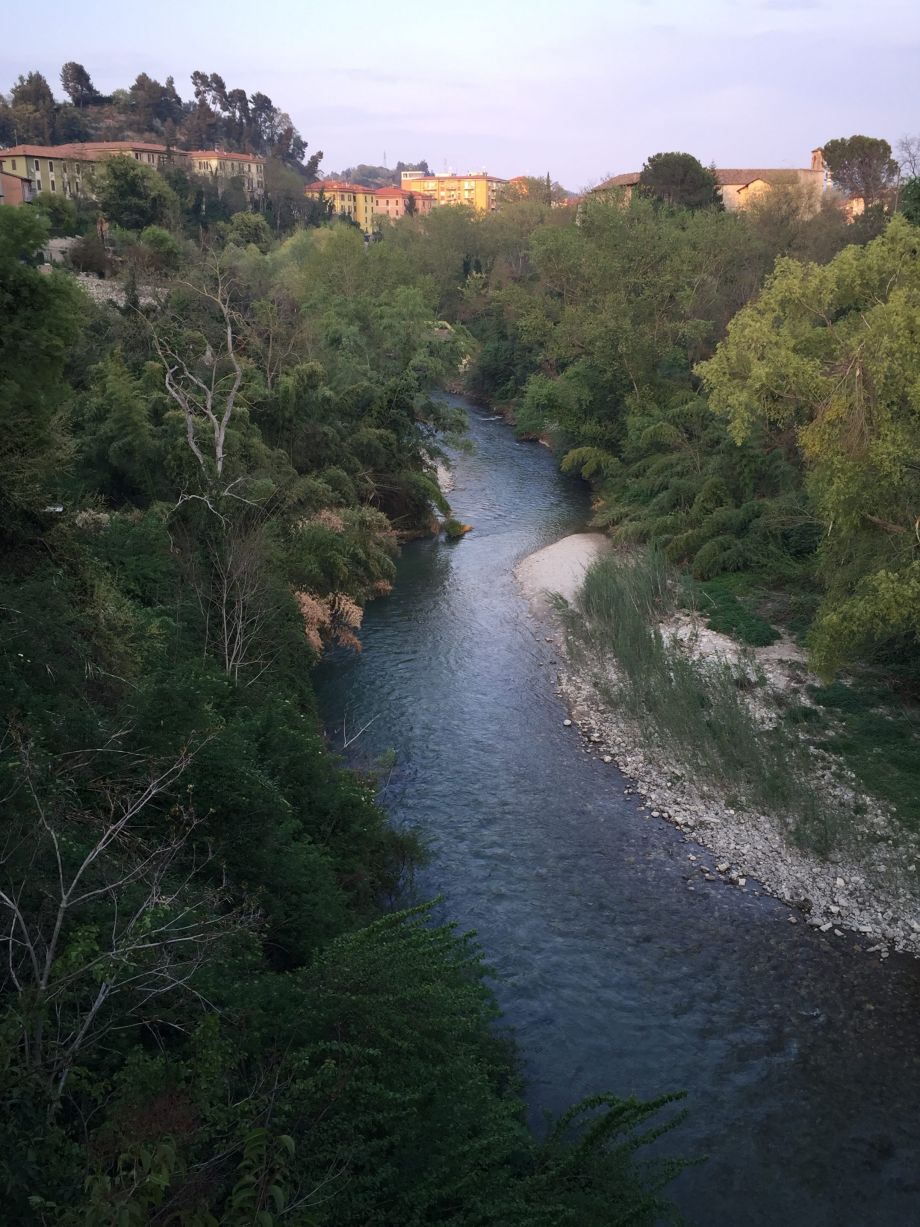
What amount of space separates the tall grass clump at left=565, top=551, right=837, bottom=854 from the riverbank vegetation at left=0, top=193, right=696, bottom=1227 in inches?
221

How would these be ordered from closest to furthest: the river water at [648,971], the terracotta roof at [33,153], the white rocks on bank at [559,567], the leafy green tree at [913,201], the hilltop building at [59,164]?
the river water at [648,971] → the white rocks on bank at [559,567] → the leafy green tree at [913,201] → the hilltop building at [59,164] → the terracotta roof at [33,153]

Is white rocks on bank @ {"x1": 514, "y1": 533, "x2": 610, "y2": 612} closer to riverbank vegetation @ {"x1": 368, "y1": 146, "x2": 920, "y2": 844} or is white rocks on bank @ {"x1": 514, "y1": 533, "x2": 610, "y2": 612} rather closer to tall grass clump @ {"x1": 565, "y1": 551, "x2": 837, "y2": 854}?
riverbank vegetation @ {"x1": 368, "y1": 146, "x2": 920, "y2": 844}

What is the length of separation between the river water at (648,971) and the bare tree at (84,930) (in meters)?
4.75

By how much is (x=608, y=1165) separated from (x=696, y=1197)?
1811 mm

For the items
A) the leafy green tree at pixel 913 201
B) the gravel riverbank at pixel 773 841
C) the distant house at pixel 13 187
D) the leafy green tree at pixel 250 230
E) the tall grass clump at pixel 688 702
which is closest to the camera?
the gravel riverbank at pixel 773 841

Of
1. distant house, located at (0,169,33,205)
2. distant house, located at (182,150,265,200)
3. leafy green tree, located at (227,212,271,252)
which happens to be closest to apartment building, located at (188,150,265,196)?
distant house, located at (182,150,265,200)

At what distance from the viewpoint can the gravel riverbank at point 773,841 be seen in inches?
484

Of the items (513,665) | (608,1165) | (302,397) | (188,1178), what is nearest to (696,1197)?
(608,1165)

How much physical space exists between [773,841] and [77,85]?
10504 cm

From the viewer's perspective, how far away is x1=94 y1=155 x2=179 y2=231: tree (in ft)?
157

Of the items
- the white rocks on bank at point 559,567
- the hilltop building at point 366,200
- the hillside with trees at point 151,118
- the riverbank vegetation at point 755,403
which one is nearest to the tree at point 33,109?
the hillside with trees at point 151,118

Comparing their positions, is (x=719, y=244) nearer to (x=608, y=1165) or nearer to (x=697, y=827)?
(x=697, y=827)

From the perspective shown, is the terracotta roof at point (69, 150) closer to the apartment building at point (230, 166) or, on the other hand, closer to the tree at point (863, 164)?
the apartment building at point (230, 166)

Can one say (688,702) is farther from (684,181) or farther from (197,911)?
(684,181)
